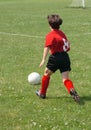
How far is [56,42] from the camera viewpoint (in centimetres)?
788

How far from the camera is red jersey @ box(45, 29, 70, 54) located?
7.86 meters

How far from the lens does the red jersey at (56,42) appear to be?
7.86 meters

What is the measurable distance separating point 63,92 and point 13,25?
43.4 ft

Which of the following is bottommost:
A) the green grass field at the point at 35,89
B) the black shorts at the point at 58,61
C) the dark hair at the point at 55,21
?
the green grass field at the point at 35,89

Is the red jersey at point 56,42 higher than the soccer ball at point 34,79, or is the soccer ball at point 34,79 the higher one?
the red jersey at point 56,42

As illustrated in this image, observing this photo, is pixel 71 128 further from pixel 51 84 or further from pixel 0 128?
pixel 51 84

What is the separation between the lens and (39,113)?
289 inches

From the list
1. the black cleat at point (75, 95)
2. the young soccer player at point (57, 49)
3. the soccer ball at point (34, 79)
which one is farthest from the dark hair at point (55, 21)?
the soccer ball at point (34, 79)

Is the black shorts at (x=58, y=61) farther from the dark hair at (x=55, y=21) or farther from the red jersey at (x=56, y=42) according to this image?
the dark hair at (x=55, y=21)

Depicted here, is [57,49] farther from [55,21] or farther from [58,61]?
[55,21]

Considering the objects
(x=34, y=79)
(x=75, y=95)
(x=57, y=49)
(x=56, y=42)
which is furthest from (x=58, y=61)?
(x=34, y=79)

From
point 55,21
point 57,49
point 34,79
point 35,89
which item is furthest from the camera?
point 34,79

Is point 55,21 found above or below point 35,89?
above

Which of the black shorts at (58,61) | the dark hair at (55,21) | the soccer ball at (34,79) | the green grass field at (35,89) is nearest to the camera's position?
the green grass field at (35,89)
